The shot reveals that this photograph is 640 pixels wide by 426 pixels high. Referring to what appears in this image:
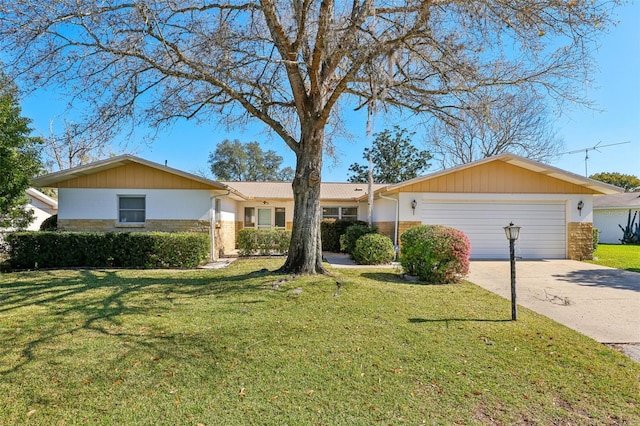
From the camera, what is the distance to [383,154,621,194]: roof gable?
A: 1252 centimetres

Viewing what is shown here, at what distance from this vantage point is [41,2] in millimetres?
5949

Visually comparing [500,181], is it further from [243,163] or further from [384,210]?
[243,163]

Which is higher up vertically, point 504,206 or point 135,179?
point 135,179

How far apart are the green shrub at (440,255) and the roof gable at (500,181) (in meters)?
4.57

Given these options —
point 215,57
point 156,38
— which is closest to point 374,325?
point 215,57

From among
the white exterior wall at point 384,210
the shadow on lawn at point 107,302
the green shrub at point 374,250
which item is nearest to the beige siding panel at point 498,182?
the white exterior wall at point 384,210

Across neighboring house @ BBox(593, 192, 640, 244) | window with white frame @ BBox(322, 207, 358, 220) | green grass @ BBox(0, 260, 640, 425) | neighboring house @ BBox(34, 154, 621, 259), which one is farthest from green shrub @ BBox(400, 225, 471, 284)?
neighboring house @ BBox(593, 192, 640, 244)

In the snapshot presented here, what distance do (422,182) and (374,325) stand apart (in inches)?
344

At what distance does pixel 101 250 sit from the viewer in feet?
32.9

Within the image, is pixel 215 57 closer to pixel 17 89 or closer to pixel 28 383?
pixel 17 89

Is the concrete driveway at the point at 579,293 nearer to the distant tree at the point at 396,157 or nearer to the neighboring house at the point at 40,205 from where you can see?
the distant tree at the point at 396,157

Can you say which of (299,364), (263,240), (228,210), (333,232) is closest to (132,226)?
(228,210)

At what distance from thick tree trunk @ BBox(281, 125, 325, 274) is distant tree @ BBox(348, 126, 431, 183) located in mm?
26374

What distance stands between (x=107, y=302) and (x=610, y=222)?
28759mm
